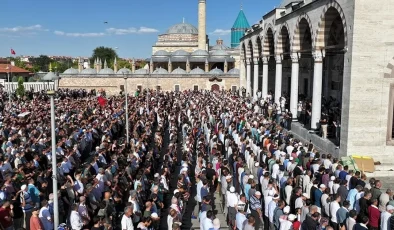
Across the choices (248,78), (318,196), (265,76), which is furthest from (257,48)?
(318,196)

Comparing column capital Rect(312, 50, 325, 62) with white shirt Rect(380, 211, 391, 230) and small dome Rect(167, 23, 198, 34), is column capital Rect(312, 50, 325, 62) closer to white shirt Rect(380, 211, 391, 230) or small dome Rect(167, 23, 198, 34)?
white shirt Rect(380, 211, 391, 230)

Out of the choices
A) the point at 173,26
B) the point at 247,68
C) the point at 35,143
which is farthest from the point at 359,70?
the point at 173,26

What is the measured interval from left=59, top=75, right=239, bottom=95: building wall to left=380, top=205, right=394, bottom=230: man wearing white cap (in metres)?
40.3

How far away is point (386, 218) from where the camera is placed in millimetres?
7094

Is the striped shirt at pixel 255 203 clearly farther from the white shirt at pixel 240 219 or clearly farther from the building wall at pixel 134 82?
the building wall at pixel 134 82

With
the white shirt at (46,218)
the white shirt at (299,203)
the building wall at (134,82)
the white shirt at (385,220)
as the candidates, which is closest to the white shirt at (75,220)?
the white shirt at (46,218)

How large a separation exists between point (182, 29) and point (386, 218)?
217 ft

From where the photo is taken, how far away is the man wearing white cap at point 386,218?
7059mm

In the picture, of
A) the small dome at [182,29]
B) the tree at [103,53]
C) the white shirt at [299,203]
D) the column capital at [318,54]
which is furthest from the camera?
the tree at [103,53]

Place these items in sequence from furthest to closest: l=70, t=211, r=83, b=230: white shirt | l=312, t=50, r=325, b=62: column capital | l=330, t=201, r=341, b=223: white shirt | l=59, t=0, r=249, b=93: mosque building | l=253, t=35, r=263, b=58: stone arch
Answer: l=59, t=0, r=249, b=93: mosque building, l=253, t=35, r=263, b=58: stone arch, l=312, t=50, r=325, b=62: column capital, l=330, t=201, r=341, b=223: white shirt, l=70, t=211, r=83, b=230: white shirt

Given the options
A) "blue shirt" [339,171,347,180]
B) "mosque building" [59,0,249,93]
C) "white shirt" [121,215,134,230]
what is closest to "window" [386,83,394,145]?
"blue shirt" [339,171,347,180]

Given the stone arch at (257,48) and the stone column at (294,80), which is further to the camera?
the stone arch at (257,48)

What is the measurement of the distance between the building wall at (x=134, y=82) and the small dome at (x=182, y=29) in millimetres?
24630

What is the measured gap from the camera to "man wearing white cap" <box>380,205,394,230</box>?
23.2 feet
